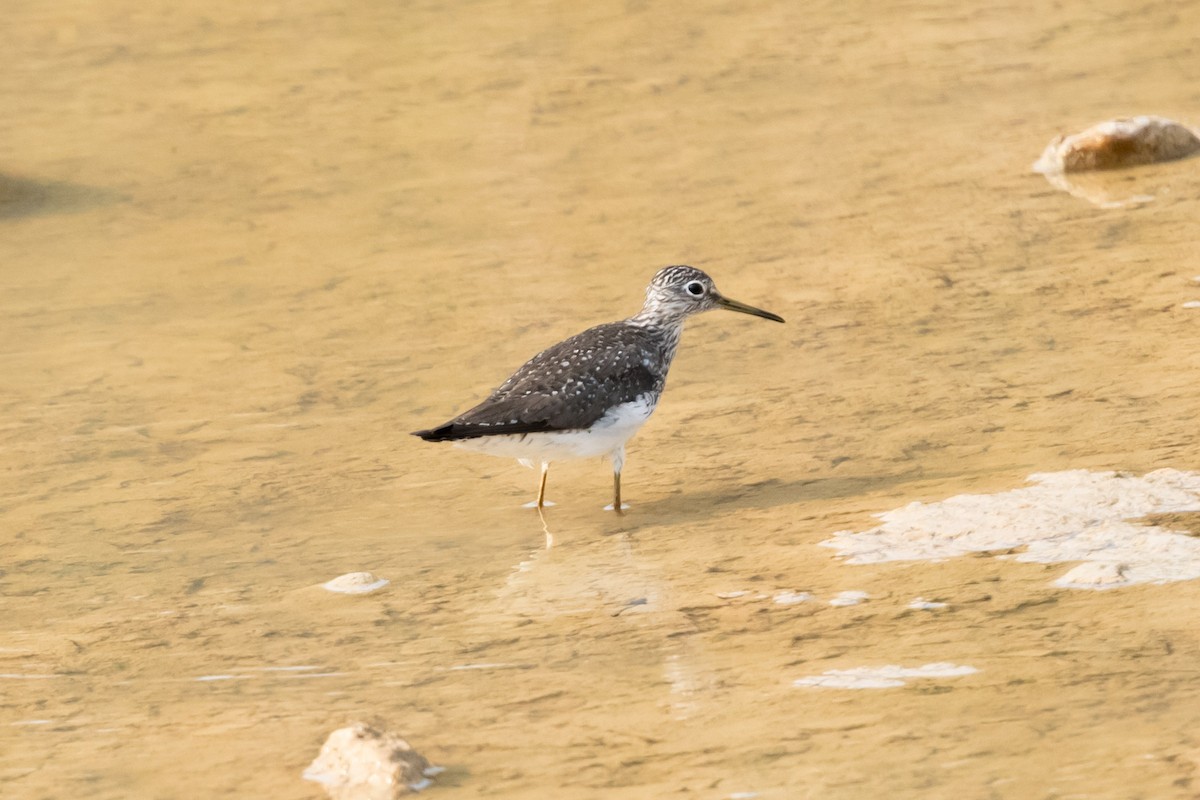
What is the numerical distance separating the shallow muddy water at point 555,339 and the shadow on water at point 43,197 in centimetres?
5

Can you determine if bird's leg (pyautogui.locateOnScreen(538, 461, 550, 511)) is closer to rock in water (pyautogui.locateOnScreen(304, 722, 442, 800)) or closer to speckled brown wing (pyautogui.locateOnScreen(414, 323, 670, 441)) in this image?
speckled brown wing (pyautogui.locateOnScreen(414, 323, 670, 441))

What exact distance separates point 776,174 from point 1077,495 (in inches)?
242

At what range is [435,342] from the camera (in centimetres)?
1050

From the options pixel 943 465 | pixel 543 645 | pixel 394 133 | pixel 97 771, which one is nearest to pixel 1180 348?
pixel 943 465

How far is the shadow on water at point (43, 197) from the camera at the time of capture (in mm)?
13555

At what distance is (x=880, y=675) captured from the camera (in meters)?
6.10

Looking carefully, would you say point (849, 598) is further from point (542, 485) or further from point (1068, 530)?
point (542, 485)

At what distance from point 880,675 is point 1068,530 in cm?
144

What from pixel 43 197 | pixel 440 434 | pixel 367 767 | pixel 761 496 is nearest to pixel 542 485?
pixel 440 434

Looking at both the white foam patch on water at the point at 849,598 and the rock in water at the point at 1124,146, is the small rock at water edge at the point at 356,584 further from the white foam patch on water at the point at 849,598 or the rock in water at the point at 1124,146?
the rock in water at the point at 1124,146

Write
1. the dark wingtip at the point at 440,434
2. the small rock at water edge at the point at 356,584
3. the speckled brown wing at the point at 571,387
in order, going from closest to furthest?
1. the small rock at water edge at the point at 356,584
2. the dark wingtip at the point at 440,434
3. the speckled brown wing at the point at 571,387

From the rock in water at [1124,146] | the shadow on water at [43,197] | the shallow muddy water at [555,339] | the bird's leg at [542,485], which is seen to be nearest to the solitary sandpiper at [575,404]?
the bird's leg at [542,485]

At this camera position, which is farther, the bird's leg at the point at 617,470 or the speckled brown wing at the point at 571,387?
the bird's leg at the point at 617,470

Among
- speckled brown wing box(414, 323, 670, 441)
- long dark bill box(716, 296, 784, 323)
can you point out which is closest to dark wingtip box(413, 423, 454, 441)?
speckled brown wing box(414, 323, 670, 441)
